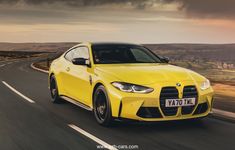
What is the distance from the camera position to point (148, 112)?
26.3 ft

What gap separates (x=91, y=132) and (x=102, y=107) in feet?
2.23

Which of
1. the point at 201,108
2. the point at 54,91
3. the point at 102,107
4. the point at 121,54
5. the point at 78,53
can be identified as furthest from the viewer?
the point at 54,91

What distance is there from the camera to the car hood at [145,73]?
26.7 feet

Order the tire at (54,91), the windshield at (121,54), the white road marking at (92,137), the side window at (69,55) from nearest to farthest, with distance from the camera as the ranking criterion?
the white road marking at (92,137)
the windshield at (121,54)
the side window at (69,55)
the tire at (54,91)

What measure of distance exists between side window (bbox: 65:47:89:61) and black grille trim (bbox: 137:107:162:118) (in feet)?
7.77

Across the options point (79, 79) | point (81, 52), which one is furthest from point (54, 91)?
point (79, 79)

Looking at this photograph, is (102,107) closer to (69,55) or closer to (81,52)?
(81,52)

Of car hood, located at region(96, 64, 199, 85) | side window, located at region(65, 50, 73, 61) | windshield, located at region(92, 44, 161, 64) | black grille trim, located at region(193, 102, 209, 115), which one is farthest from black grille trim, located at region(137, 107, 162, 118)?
side window, located at region(65, 50, 73, 61)

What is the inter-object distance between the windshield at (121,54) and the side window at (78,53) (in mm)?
241

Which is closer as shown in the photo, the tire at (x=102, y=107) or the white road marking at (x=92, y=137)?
the white road marking at (x=92, y=137)

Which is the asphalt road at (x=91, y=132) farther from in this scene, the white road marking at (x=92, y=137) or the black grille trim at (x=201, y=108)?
the black grille trim at (x=201, y=108)

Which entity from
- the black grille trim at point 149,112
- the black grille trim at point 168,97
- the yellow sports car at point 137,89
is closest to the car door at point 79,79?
the yellow sports car at point 137,89

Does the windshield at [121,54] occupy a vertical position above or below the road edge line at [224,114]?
above

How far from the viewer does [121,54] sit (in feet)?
32.6
